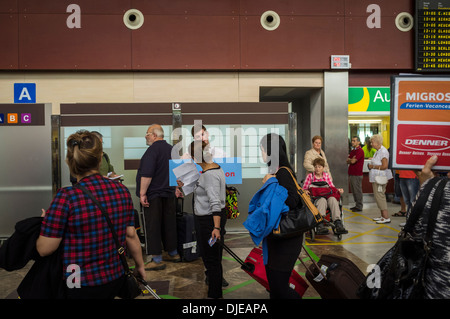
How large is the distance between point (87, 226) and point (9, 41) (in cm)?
793

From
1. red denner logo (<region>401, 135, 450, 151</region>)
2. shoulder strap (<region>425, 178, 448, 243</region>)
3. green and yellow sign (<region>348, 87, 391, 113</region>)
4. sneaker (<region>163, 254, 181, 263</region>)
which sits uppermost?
green and yellow sign (<region>348, 87, 391, 113</region>)

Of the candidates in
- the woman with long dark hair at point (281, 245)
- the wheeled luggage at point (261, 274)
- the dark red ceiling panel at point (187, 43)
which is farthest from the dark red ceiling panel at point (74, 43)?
the woman with long dark hair at point (281, 245)

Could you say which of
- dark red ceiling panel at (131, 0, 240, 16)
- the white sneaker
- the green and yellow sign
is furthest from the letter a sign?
the white sneaker

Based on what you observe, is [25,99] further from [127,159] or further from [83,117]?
[127,159]

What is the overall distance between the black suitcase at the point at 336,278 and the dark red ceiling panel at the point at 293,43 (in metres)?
6.25

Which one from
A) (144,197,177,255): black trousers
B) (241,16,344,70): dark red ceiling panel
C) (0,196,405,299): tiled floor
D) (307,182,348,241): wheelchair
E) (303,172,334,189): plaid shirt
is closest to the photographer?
(0,196,405,299): tiled floor

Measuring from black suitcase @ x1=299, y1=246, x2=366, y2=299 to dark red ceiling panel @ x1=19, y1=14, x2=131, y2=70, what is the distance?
6837 mm

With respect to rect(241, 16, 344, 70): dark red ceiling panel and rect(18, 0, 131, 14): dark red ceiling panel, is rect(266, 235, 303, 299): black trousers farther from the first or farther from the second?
rect(18, 0, 131, 14): dark red ceiling panel

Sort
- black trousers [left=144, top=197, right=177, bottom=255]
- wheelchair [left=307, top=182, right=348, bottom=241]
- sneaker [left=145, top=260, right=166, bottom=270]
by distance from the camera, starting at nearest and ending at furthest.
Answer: sneaker [left=145, top=260, right=166, bottom=270] → black trousers [left=144, top=197, right=177, bottom=255] → wheelchair [left=307, top=182, right=348, bottom=241]

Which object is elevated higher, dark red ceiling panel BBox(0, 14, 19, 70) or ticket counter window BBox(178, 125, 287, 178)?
dark red ceiling panel BBox(0, 14, 19, 70)

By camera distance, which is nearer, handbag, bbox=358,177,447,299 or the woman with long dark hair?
handbag, bbox=358,177,447,299

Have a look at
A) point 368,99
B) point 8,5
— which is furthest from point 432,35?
point 8,5

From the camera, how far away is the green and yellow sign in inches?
360

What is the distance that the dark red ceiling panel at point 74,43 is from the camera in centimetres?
797
